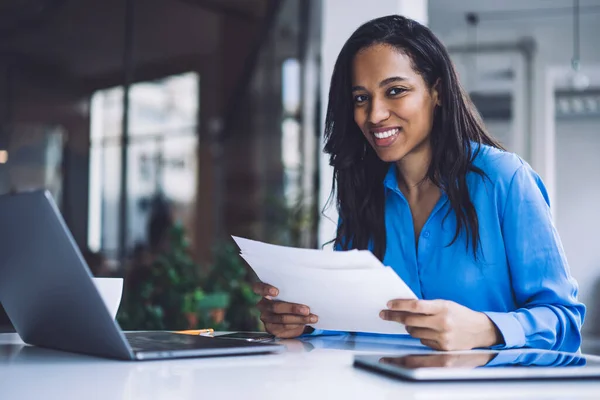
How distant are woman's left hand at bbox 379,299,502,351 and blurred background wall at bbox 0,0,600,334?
68.6 inches

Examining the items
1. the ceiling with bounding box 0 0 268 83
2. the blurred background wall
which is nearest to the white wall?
the blurred background wall

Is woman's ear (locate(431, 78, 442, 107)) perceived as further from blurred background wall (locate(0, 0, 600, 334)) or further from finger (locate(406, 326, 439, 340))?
blurred background wall (locate(0, 0, 600, 334))

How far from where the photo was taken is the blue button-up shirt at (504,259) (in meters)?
1.36

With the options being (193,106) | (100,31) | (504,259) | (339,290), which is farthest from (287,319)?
(193,106)

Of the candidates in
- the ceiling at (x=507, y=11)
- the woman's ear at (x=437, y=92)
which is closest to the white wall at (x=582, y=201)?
the ceiling at (x=507, y=11)

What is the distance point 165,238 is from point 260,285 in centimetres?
367

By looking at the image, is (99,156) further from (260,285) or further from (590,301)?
(590,301)

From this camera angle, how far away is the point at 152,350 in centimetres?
101

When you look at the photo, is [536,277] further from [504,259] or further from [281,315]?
[281,315]

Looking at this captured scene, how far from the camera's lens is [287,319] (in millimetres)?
1385

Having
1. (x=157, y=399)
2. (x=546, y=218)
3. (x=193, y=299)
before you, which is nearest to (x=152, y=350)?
(x=157, y=399)

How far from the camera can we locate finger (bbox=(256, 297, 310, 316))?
134cm

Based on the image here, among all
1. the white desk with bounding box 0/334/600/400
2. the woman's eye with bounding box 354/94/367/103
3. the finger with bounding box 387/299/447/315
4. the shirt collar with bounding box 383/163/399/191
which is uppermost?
the woman's eye with bounding box 354/94/367/103

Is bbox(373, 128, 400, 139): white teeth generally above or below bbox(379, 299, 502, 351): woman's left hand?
above
